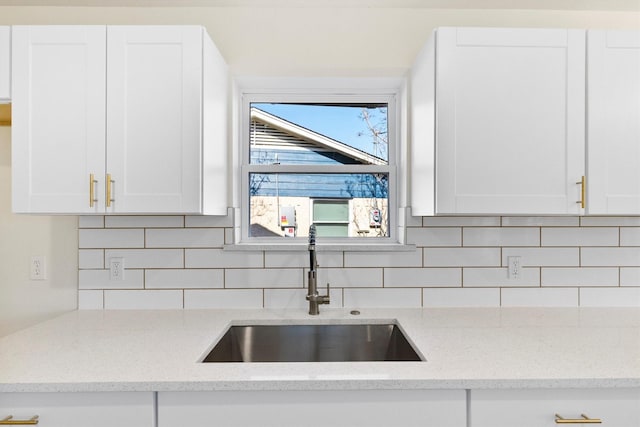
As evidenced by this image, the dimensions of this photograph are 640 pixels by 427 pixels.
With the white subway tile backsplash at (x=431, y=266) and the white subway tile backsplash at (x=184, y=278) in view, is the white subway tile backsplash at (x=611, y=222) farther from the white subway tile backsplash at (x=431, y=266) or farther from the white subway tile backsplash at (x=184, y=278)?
the white subway tile backsplash at (x=184, y=278)

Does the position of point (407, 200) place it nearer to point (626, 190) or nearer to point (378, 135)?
point (378, 135)

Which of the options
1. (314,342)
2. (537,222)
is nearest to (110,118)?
(314,342)

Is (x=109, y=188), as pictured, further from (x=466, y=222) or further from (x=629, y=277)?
(x=629, y=277)

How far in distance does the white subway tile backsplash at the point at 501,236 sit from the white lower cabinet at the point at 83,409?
4.80 feet

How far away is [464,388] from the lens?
1101mm

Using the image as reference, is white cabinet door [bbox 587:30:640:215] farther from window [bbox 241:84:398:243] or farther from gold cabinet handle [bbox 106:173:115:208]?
gold cabinet handle [bbox 106:173:115:208]

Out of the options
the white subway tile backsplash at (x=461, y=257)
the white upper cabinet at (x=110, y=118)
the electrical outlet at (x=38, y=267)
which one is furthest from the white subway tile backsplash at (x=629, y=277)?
the electrical outlet at (x=38, y=267)

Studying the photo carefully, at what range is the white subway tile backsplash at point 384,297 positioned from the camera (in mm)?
1900

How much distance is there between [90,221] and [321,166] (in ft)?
3.64

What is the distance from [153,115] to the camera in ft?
5.02

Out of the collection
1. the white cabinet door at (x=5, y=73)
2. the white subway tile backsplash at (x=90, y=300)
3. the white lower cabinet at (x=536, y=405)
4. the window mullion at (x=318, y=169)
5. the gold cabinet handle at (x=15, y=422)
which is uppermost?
the white cabinet door at (x=5, y=73)

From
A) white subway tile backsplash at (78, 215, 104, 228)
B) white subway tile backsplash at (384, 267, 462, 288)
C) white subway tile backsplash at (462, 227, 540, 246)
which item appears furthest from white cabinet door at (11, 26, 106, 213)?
white subway tile backsplash at (462, 227, 540, 246)

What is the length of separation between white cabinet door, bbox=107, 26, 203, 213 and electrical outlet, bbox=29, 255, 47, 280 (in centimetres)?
68

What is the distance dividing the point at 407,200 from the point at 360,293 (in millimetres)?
492
